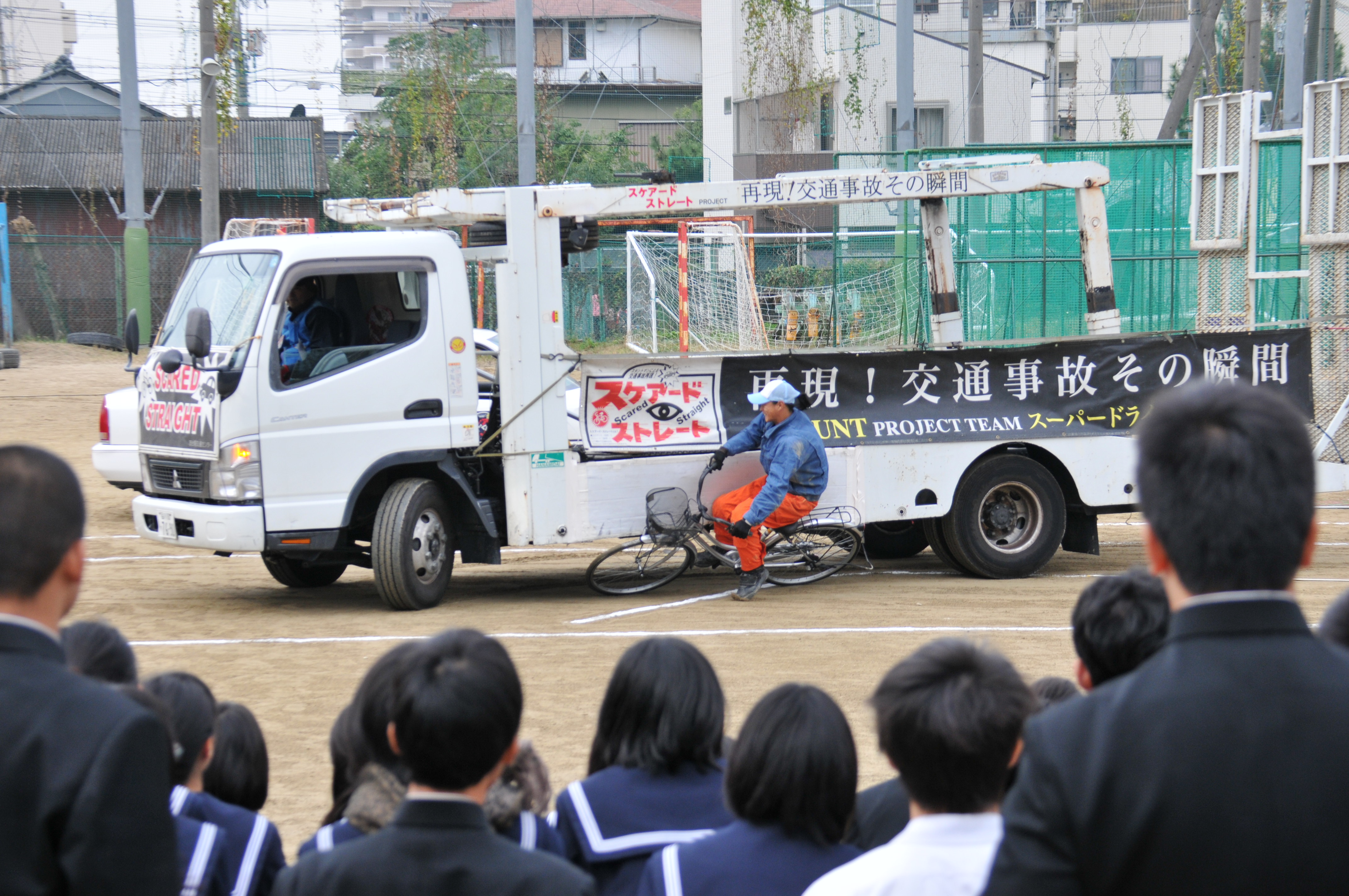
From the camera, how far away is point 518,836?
9.45 ft

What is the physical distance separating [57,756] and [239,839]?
1101mm

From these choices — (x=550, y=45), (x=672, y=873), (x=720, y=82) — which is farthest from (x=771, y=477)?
(x=550, y=45)

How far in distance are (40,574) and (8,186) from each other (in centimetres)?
3564

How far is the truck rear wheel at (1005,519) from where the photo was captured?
10.4 metres

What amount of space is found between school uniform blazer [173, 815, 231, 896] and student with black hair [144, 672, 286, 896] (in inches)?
1.7

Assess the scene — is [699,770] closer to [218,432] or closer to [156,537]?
[218,432]

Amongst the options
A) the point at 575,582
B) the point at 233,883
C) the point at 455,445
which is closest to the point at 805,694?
the point at 233,883

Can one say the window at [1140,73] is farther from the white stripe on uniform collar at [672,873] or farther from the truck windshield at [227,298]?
the white stripe on uniform collar at [672,873]

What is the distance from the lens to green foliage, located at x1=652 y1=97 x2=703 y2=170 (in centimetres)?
4906

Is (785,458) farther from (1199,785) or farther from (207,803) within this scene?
(1199,785)

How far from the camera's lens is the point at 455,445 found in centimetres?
940

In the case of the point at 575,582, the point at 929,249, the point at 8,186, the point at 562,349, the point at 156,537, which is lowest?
the point at 575,582

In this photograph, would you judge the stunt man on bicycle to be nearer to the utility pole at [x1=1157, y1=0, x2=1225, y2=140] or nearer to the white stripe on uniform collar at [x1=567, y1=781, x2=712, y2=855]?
the white stripe on uniform collar at [x1=567, y1=781, x2=712, y2=855]

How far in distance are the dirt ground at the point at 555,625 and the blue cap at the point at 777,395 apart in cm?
152
